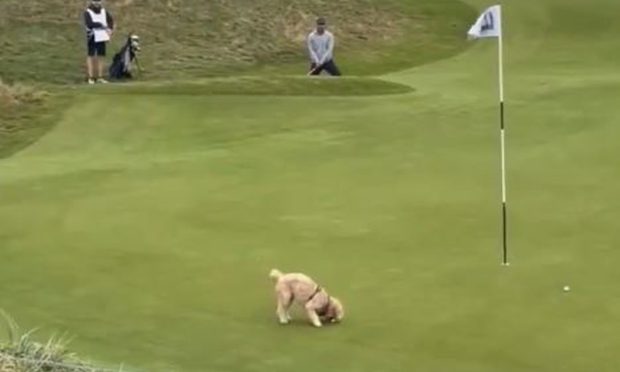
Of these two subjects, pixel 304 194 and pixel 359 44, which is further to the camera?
pixel 359 44

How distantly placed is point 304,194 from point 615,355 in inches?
212

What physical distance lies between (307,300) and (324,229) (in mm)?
2716

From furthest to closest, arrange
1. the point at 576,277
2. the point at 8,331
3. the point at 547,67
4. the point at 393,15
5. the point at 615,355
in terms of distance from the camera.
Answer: the point at 393,15 → the point at 547,67 → the point at 576,277 → the point at 8,331 → the point at 615,355

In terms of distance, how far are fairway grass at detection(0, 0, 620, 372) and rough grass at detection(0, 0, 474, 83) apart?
5.55m

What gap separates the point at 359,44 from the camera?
93.4 feet

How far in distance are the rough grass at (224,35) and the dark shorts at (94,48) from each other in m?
0.64

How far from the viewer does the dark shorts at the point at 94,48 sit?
23172 millimetres

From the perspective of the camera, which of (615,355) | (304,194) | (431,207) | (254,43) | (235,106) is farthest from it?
(254,43)

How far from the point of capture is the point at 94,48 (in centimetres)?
2325

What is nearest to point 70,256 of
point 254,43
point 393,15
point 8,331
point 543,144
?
point 8,331

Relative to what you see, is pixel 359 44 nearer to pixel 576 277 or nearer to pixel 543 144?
pixel 543 144

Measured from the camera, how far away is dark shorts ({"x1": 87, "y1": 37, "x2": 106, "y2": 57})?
2317 centimetres

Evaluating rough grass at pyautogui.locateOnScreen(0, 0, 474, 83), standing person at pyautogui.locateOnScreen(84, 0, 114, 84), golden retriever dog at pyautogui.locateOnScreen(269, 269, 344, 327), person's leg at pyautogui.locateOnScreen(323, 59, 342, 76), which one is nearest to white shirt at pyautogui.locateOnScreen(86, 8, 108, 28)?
standing person at pyautogui.locateOnScreen(84, 0, 114, 84)

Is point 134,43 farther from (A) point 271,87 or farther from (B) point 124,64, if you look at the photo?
(A) point 271,87
